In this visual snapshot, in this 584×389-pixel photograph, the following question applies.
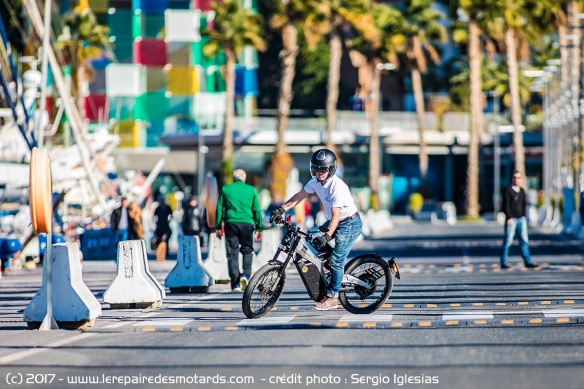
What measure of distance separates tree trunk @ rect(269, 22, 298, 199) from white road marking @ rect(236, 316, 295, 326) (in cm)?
4628

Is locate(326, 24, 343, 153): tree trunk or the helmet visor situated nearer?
the helmet visor

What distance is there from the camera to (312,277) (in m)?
14.5

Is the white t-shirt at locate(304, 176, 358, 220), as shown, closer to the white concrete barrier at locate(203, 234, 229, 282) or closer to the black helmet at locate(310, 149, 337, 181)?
the black helmet at locate(310, 149, 337, 181)

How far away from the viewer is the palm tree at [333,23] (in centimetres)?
6288

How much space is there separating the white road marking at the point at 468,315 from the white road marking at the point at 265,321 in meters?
1.74

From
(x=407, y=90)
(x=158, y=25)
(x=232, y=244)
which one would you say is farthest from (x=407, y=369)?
(x=407, y=90)

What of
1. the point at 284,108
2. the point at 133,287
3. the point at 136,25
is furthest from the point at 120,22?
the point at 133,287

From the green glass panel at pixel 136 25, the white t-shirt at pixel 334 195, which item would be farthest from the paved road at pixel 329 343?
the green glass panel at pixel 136 25

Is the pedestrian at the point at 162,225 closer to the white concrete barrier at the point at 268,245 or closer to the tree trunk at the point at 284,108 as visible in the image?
the white concrete barrier at the point at 268,245

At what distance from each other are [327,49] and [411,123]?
11330 millimetres

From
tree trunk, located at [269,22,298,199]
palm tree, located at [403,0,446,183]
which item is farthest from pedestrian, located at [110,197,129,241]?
palm tree, located at [403,0,446,183]

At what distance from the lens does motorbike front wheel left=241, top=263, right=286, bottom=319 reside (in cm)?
1405

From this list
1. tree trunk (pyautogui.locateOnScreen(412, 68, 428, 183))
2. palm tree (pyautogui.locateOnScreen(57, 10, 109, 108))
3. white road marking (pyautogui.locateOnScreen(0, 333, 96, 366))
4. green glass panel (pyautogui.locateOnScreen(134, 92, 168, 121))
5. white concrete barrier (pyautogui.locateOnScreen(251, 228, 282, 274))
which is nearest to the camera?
white road marking (pyautogui.locateOnScreen(0, 333, 96, 366))

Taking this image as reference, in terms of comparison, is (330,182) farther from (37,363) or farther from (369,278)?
(37,363)
